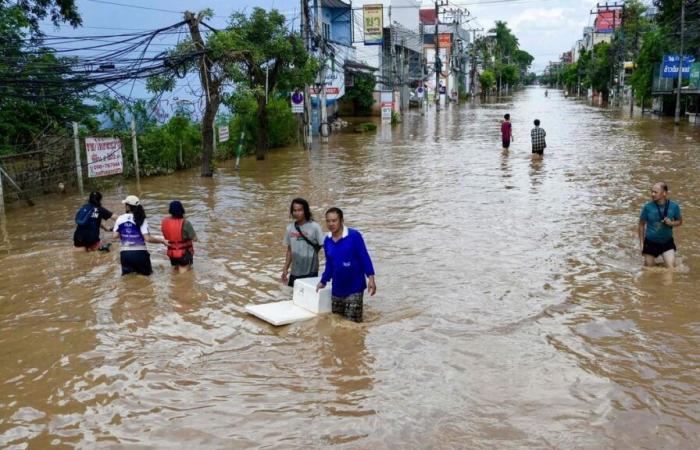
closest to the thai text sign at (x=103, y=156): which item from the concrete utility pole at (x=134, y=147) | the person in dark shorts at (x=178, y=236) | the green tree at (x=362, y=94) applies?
the concrete utility pole at (x=134, y=147)

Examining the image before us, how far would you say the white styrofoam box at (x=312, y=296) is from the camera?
746cm

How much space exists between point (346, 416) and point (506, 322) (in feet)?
9.58

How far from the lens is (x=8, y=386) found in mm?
6070

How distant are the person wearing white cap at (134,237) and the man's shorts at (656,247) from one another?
6.82 m

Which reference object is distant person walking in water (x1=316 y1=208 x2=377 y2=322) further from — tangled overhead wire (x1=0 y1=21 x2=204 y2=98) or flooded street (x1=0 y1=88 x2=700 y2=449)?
tangled overhead wire (x1=0 y1=21 x2=204 y2=98)

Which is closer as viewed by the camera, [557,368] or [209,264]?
[557,368]

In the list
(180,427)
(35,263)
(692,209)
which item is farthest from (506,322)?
(692,209)

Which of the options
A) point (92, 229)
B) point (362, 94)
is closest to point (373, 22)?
point (362, 94)

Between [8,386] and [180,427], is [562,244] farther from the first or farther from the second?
[8,386]

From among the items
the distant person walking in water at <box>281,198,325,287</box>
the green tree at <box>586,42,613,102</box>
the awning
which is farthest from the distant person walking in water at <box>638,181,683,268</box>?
the green tree at <box>586,42,613,102</box>

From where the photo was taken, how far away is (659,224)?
30.2ft

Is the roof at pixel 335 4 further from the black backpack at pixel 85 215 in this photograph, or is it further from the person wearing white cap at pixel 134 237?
the person wearing white cap at pixel 134 237

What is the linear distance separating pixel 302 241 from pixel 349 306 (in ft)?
3.41

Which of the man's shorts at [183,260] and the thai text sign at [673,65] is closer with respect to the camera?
the man's shorts at [183,260]
